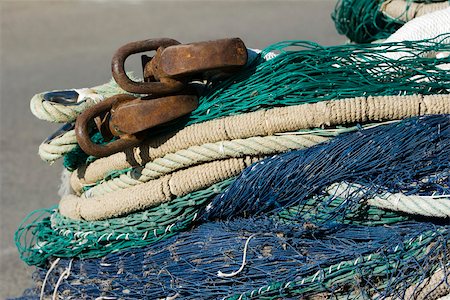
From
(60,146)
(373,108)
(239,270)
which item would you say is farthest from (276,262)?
(60,146)

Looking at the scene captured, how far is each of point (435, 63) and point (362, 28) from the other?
725 millimetres

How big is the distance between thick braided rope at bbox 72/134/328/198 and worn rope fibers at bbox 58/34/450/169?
0.22 ft

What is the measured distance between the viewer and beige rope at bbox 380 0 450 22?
1965mm

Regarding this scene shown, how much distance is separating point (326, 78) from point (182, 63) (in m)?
0.28

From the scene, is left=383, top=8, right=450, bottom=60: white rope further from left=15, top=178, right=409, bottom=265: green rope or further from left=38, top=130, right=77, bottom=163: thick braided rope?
left=38, top=130, right=77, bottom=163: thick braided rope

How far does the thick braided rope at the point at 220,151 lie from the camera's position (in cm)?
151

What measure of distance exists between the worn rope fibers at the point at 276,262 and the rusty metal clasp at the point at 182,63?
301 mm

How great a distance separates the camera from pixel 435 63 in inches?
59.3

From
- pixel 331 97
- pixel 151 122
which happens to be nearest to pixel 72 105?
pixel 151 122

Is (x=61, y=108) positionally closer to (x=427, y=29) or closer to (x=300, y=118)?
(x=300, y=118)

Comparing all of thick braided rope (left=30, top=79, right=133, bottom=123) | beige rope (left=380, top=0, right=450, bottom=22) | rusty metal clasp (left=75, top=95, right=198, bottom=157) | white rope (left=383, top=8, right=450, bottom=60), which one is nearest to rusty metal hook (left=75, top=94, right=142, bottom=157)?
rusty metal clasp (left=75, top=95, right=198, bottom=157)

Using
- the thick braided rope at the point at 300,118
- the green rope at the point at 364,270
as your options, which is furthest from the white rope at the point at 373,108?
the green rope at the point at 364,270

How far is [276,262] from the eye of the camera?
1.47 metres

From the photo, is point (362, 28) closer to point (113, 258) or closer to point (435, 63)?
point (435, 63)
